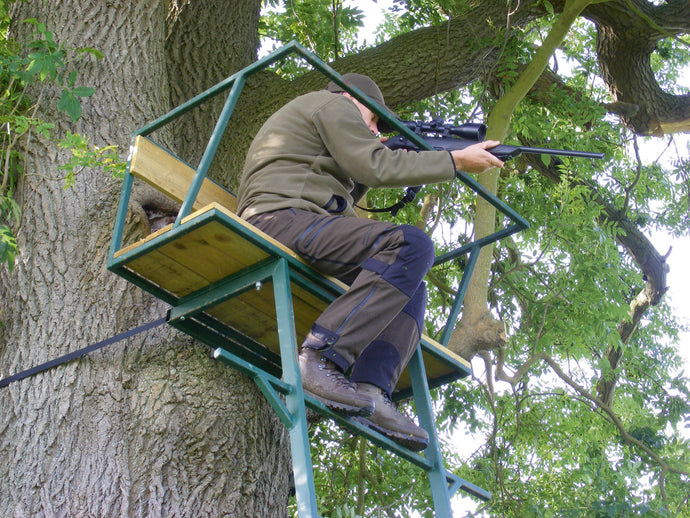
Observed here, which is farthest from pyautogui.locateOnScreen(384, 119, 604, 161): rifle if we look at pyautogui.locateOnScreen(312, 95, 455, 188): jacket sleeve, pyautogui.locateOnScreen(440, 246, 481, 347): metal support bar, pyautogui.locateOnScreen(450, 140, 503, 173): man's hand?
pyautogui.locateOnScreen(440, 246, 481, 347): metal support bar

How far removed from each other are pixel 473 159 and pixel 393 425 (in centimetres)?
113

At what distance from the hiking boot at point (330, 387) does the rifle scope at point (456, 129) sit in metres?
1.30

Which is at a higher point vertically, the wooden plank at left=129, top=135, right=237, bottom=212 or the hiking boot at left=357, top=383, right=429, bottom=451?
the wooden plank at left=129, top=135, right=237, bottom=212

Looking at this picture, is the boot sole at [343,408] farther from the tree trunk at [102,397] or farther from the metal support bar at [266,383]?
the tree trunk at [102,397]

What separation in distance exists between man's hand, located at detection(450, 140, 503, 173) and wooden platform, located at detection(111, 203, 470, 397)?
0.71 metres

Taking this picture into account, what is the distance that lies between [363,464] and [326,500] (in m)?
0.72

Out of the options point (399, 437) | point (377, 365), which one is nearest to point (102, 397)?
point (377, 365)

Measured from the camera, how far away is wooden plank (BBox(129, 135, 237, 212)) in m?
3.39

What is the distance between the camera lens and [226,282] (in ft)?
10.6

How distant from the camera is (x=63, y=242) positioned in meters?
3.91

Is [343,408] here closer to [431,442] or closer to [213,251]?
[431,442]

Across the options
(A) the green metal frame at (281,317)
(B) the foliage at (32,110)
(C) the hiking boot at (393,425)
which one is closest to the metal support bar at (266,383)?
(A) the green metal frame at (281,317)

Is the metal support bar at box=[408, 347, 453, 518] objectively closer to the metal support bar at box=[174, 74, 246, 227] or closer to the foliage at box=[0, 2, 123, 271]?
the metal support bar at box=[174, 74, 246, 227]

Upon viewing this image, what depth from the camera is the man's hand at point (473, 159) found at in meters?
3.29
